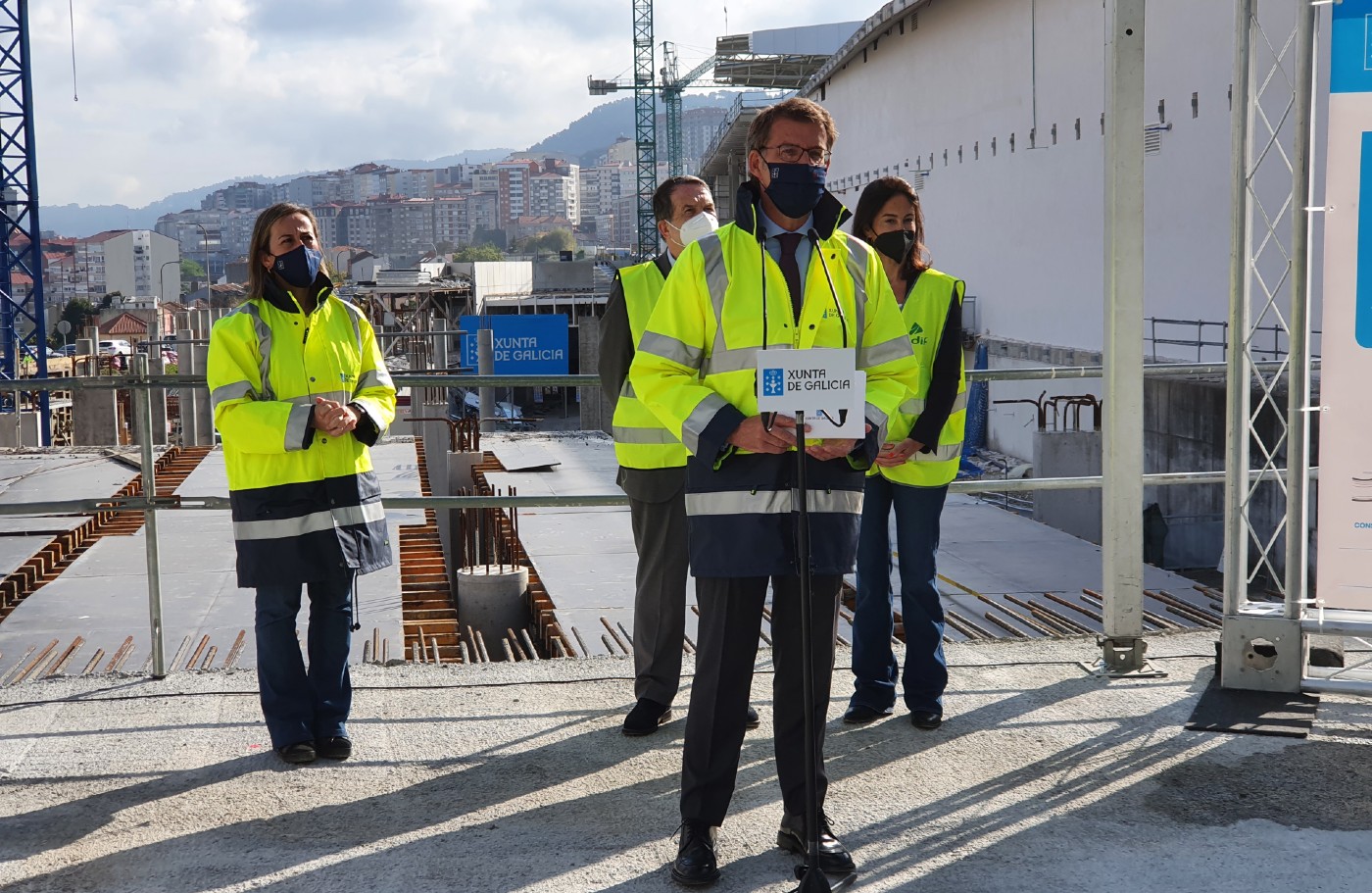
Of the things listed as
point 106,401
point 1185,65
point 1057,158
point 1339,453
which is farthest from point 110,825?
point 106,401

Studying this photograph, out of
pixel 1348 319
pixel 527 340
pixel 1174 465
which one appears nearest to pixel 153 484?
pixel 1348 319

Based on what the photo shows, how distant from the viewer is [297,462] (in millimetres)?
A: 4641

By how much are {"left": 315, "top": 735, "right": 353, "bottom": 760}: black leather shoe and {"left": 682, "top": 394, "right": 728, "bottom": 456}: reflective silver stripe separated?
1.92 meters

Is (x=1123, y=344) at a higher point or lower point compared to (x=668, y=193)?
lower

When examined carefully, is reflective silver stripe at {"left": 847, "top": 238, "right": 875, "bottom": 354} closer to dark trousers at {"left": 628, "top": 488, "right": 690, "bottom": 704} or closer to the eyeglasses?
the eyeglasses

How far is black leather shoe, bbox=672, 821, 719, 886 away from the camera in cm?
368

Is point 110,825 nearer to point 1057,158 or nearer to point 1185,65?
point 1185,65

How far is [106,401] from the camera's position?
101ft

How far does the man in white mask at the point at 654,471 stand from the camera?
493 centimetres

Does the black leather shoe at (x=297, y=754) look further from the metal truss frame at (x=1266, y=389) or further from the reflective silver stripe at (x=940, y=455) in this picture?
the metal truss frame at (x=1266, y=389)

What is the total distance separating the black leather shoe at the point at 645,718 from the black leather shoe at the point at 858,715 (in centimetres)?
66

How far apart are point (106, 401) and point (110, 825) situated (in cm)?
2899

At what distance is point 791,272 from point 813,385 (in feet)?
1.27

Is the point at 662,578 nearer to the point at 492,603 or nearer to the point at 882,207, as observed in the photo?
the point at 882,207
